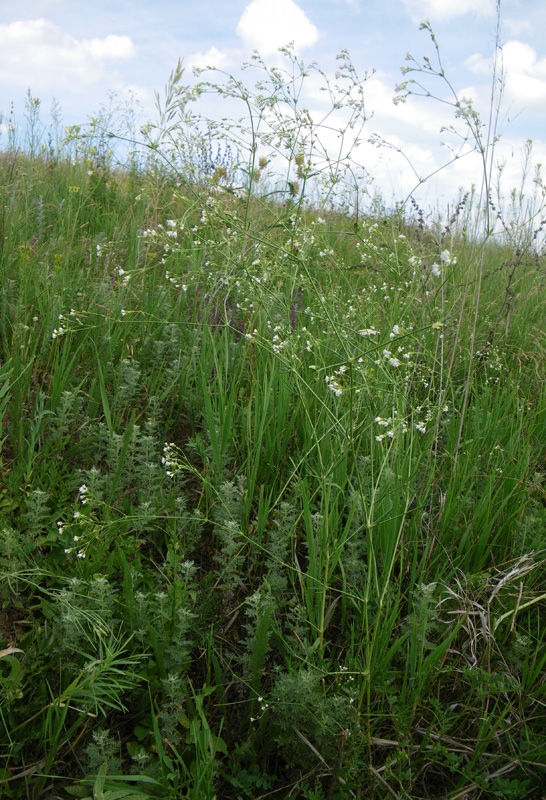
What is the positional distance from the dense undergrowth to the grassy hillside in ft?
0.04

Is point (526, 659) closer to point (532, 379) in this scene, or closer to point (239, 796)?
point (239, 796)

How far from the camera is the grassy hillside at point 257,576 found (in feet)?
4.74

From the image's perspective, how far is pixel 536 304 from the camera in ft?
14.7

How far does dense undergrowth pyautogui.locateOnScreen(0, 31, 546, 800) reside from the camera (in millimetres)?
1444

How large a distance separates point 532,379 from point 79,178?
12.7ft

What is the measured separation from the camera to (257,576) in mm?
1913

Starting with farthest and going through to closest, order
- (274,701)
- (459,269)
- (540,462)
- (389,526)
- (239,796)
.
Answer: (459,269)
(540,462)
(389,526)
(274,701)
(239,796)

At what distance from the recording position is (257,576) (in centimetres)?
191

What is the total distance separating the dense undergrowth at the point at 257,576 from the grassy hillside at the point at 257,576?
11 mm

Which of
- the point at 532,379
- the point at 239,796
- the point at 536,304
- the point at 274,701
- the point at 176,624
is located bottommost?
the point at 239,796

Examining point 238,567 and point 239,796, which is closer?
point 239,796

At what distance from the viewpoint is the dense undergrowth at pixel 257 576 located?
1444mm

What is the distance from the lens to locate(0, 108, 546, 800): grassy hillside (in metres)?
1.44

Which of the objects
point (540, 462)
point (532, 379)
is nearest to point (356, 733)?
point (540, 462)
